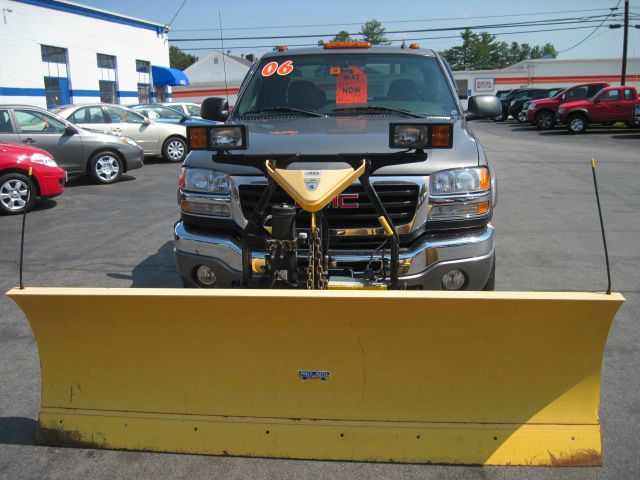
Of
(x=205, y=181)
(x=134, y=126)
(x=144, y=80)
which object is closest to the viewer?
(x=205, y=181)

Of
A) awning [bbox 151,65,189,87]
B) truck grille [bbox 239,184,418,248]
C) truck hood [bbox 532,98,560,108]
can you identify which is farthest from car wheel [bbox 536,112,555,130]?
truck grille [bbox 239,184,418,248]

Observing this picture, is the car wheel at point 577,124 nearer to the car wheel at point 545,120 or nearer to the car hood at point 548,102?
the car wheel at point 545,120

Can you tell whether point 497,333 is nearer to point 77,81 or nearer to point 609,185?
point 609,185

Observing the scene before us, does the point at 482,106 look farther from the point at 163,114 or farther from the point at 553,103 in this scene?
the point at 553,103

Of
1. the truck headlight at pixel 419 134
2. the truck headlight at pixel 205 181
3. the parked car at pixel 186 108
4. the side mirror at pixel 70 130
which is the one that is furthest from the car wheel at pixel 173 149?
the truck headlight at pixel 419 134

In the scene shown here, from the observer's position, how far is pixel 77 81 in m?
25.8

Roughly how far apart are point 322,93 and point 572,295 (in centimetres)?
293

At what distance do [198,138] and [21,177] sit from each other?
23.3ft

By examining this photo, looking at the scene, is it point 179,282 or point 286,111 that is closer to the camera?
point 286,111

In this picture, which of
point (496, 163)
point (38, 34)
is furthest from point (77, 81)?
point (496, 163)

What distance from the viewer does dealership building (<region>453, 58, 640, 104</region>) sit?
5444cm

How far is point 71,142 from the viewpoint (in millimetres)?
11977

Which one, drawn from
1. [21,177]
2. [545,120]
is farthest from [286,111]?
[545,120]

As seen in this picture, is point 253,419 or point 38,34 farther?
point 38,34
